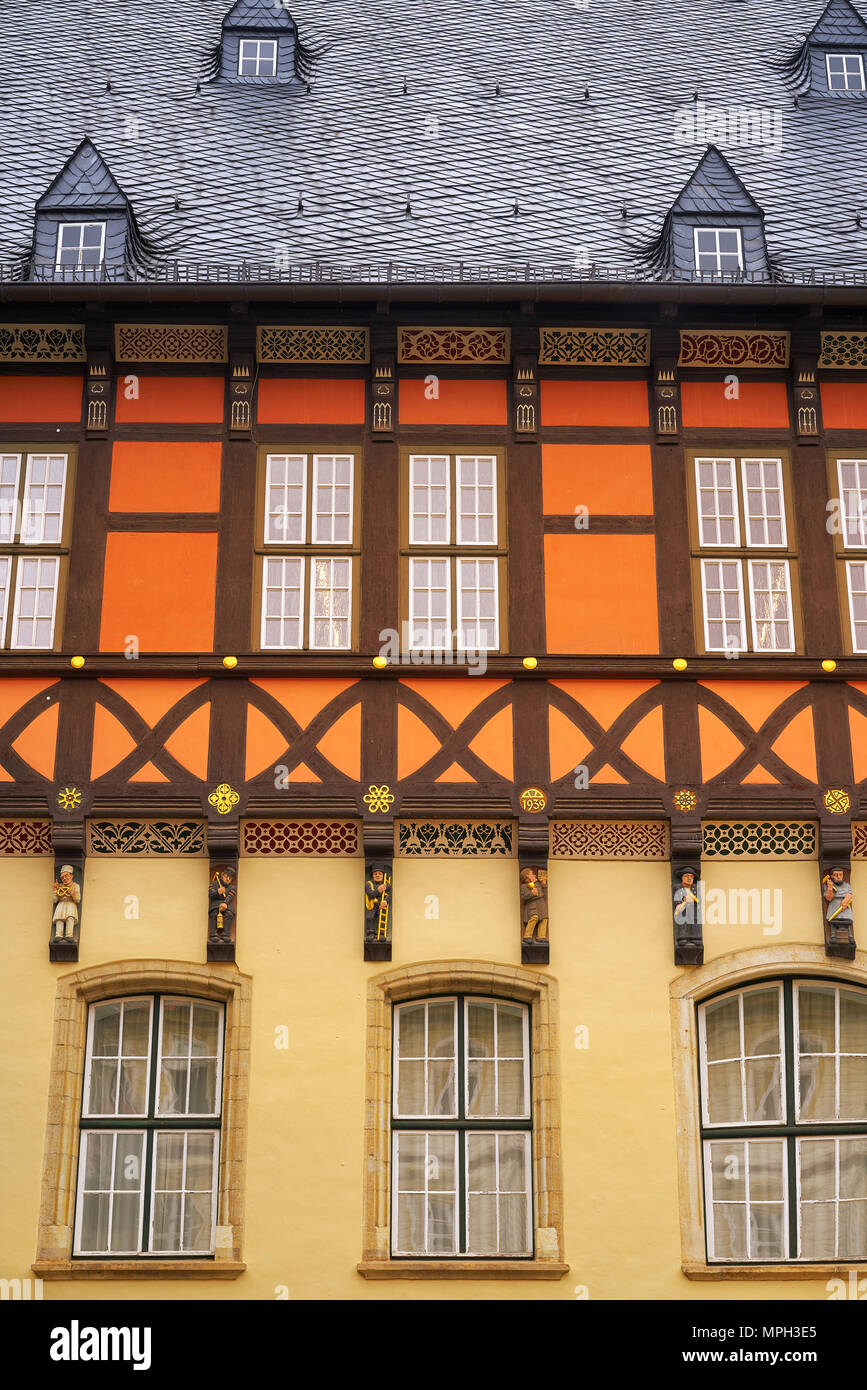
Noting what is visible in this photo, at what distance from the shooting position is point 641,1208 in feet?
40.3

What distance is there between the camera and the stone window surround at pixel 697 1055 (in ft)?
39.9

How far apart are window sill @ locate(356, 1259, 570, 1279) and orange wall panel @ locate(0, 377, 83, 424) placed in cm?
697

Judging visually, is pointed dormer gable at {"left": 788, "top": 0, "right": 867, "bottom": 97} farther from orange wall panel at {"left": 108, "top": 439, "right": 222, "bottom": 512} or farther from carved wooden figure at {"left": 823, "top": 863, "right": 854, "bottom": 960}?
carved wooden figure at {"left": 823, "top": 863, "right": 854, "bottom": 960}

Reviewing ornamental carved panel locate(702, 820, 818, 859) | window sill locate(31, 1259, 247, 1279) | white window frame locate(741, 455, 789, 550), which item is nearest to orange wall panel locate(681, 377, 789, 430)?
white window frame locate(741, 455, 789, 550)

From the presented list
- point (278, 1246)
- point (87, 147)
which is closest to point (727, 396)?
point (87, 147)

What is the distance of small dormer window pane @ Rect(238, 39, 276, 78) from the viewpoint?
61.3 ft

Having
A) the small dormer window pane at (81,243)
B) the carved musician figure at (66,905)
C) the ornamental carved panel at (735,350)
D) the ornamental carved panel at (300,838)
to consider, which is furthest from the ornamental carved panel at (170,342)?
the carved musician figure at (66,905)

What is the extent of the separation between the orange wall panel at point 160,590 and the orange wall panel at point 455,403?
1909mm

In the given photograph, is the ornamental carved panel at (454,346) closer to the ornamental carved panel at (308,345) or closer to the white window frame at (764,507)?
the ornamental carved panel at (308,345)

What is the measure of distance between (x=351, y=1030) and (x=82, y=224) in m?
7.21

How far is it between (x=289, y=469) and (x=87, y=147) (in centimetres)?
382

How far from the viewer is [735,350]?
47.2 feet

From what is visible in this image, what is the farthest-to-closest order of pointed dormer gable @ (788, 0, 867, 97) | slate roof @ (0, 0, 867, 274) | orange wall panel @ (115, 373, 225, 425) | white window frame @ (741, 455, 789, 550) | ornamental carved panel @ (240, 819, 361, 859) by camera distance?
pointed dormer gable @ (788, 0, 867, 97) < slate roof @ (0, 0, 867, 274) < orange wall panel @ (115, 373, 225, 425) < white window frame @ (741, 455, 789, 550) < ornamental carved panel @ (240, 819, 361, 859)

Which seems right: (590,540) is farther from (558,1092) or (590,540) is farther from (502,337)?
(558,1092)
